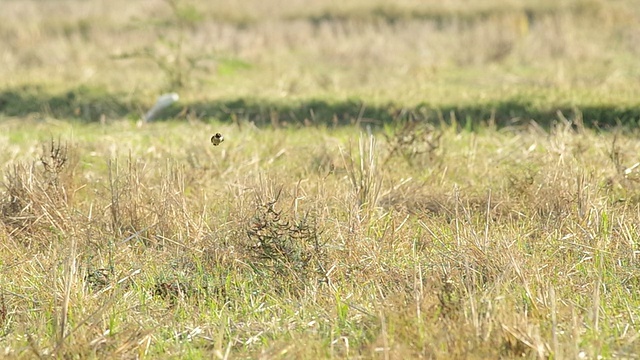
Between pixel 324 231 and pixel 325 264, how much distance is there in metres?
0.30

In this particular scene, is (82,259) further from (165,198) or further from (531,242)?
(531,242)

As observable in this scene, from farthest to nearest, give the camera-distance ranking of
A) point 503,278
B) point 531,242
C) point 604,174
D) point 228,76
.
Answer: point 228,76 → point 604,174 → point 531,242 → point 503,278

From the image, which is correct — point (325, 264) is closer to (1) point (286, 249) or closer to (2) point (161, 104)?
(1) point (286, 249)

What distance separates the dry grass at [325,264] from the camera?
12.1 ft

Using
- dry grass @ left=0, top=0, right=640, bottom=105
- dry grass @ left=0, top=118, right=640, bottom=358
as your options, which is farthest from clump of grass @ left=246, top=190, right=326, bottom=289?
dry grass @ left=0, top=0, right=640, bottom=105

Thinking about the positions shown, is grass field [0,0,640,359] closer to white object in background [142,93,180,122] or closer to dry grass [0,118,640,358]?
dry grass [0,118,640,358]

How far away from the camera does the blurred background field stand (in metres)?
9.27

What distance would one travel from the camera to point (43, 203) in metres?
5.05

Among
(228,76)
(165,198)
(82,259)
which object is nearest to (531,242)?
(165,198)

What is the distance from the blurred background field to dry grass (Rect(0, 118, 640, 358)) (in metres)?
2.99

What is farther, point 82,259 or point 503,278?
point 82,259

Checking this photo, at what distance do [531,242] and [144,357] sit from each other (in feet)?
6.89

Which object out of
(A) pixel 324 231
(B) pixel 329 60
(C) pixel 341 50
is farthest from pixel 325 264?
(C) pixel 341 50

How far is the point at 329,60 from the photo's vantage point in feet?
43.2
